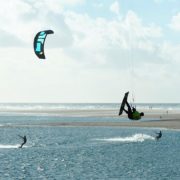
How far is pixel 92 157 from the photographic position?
48375 mm

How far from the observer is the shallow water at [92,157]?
1548 inches

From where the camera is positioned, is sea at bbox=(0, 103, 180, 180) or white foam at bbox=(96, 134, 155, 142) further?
white foam at bbox=(96, 134, 155, 142)

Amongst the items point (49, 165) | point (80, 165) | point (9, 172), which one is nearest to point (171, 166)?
point (80, 165)

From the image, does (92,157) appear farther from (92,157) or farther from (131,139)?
(131,139)

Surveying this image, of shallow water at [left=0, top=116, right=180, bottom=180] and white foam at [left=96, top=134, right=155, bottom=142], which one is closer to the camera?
shallow water at [left=0, top=116, right=180, bottom=180]

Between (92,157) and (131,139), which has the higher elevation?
(131,139)

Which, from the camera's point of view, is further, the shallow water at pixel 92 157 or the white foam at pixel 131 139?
the white foam at pixel 131 139

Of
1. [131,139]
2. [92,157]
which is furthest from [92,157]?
[131,139]

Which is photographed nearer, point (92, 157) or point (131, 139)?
point (92, 157)

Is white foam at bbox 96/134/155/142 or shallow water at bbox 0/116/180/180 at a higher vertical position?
white foam at bbox 96/134/155/142

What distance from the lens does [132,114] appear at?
3616 cm

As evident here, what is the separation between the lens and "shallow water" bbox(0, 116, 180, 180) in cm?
3931

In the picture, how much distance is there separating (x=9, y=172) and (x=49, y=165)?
15.1 ft

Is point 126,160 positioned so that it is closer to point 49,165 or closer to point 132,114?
point 49,165
